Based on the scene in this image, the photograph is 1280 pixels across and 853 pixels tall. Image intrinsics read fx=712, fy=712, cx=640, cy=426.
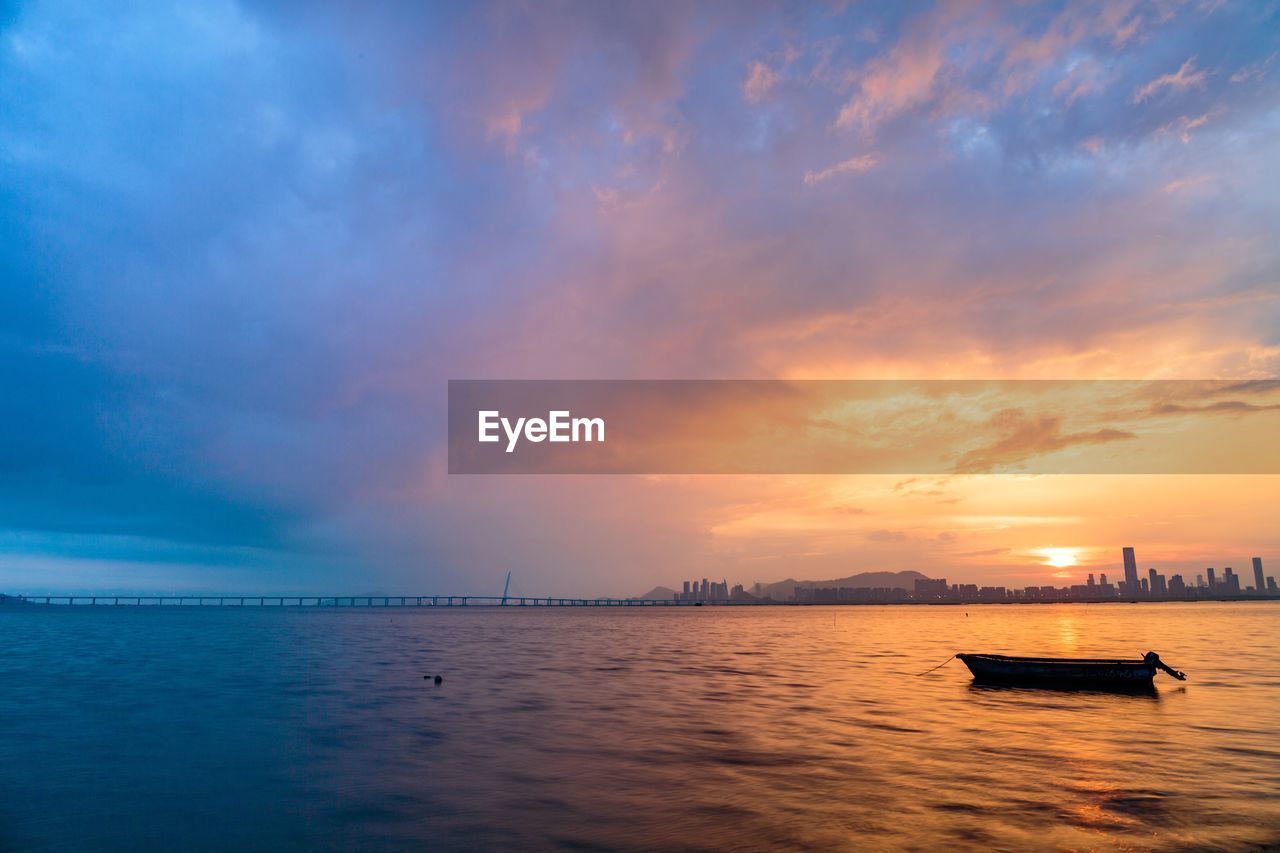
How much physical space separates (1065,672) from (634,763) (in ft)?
121

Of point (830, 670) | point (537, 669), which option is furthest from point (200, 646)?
point (830, 670)

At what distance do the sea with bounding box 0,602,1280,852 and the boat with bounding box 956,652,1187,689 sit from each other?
1.58 metres

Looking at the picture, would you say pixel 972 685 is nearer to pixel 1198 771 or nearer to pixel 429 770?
pixel 1198 771

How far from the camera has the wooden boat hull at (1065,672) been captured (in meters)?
47.5

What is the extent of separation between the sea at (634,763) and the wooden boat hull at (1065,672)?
1.60 meters

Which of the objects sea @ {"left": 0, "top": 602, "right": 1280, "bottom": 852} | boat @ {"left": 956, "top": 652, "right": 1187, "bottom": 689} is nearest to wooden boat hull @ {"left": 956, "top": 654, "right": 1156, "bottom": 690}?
boat @ {"left": 956, "top": 652, "right": 1187, "bottom": 689}

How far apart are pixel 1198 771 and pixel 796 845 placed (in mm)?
18627

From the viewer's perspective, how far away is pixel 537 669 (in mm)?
65688

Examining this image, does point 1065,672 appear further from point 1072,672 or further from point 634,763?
point 634,763

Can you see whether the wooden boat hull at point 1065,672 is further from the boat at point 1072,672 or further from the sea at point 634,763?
the sea at point 634,763

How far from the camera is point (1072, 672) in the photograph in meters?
49.4

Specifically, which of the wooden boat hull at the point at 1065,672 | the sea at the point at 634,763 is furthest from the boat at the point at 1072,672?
the sea at the point at 634,763

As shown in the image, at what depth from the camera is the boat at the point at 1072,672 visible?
47500mm

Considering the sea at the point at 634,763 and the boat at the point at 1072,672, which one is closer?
the sea at the point at 634,763
